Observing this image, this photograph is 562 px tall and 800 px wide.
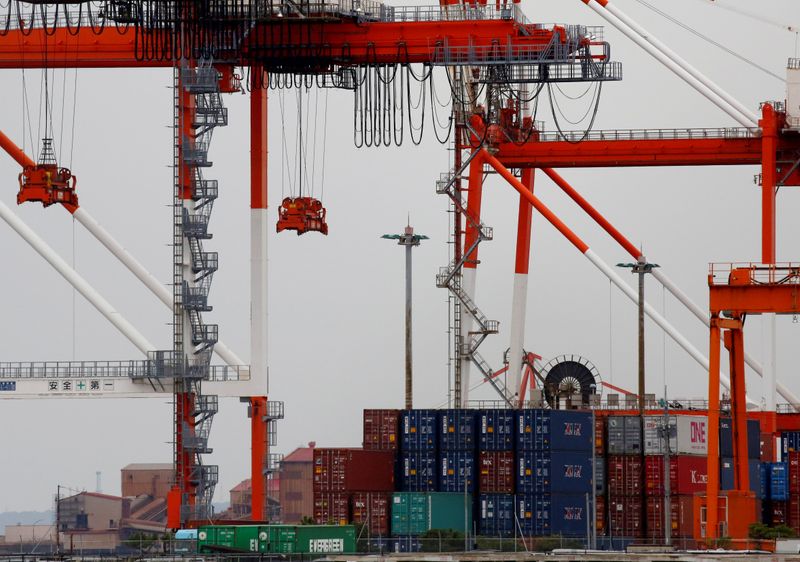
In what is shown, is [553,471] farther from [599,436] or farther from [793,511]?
[793,511]

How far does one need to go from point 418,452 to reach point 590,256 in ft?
48.0

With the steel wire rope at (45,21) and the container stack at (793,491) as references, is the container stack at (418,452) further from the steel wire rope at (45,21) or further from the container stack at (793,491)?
the steel wire rope at (45,21)

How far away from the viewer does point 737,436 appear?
185 feet

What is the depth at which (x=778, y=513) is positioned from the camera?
2714 inches

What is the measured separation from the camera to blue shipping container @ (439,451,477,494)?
66625mm

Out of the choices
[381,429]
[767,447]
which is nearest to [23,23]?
[381,429]

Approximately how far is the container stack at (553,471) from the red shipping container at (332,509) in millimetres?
5765

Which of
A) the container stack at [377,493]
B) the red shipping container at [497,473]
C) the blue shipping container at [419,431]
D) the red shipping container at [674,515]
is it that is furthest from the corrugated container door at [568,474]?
the container stack at [377,493]

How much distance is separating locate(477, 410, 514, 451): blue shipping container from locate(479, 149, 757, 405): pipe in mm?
12146

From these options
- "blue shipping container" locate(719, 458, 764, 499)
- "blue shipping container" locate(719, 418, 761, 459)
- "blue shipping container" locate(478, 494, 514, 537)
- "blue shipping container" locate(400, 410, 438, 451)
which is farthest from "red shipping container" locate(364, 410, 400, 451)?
"blue shipping container" locate(719, 418, 761, 459)

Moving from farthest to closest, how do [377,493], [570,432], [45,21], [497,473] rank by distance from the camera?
[377,493] < [570,432] < [497,473] < [45,21]

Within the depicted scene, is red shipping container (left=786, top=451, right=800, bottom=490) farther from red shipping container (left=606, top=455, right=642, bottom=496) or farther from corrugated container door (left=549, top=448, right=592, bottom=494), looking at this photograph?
corrugated container door (left=549, top=448, right=592, bottom=494)

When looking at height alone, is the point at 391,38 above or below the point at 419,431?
above

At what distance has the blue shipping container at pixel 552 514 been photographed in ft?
213
